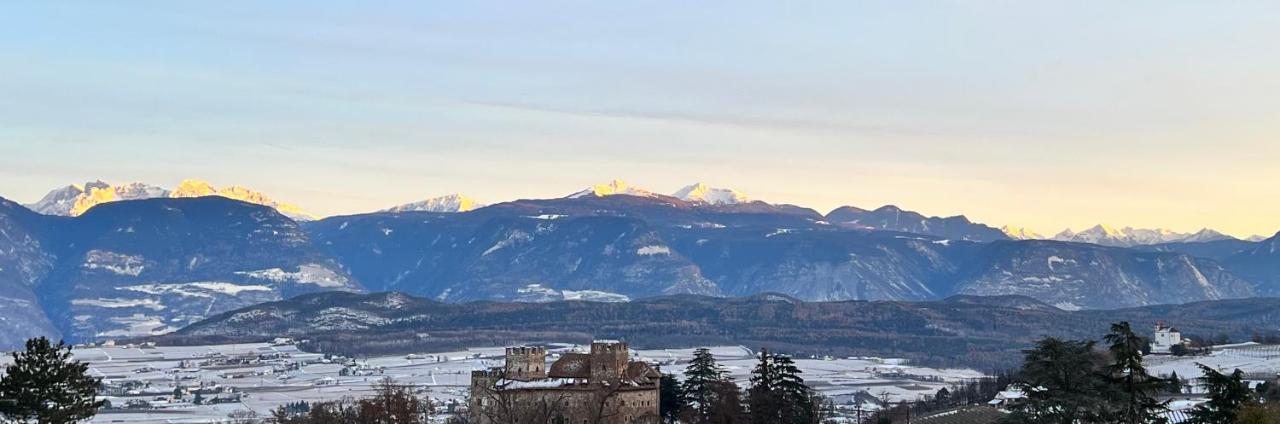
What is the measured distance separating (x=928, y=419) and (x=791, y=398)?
103 ft

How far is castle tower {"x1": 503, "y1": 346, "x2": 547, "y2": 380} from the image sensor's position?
191000mm

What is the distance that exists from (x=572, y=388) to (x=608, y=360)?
8099 mm

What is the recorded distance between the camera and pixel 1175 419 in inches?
6196

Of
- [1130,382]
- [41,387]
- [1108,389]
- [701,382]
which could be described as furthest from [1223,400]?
[701,382]

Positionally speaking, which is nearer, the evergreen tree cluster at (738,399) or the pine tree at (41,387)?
the pine tree at (41,387)

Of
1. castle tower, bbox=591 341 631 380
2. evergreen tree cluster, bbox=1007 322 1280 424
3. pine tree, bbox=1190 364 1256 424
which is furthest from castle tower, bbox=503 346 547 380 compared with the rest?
pine tree, bbox=1190 364 1256 424

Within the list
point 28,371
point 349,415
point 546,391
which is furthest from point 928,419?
point 28,371

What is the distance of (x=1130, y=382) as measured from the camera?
100125 mm

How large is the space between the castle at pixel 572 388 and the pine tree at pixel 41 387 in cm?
5288

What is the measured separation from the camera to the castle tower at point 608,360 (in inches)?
7382

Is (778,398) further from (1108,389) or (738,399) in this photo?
(1108,389)

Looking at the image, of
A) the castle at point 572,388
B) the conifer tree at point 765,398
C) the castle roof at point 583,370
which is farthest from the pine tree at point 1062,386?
the castle roof at point 583,370

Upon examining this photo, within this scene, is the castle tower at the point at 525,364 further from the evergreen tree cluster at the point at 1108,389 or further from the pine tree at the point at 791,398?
the evergreen tree cluster at the point at 1108,389

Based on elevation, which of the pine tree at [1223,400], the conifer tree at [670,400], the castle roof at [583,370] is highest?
the castle roof at [583,370]
